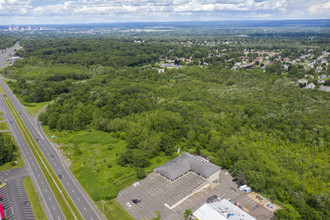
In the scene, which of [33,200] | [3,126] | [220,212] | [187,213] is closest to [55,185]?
[33,200]

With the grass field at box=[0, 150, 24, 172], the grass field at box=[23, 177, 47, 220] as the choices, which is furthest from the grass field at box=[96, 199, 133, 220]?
the grass field at box=[0, 150, 24, 172]

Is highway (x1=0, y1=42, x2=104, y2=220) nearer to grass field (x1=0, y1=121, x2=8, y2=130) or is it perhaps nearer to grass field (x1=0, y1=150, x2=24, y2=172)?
grass field (x1=0, y1=150, x2=24, y2=172)

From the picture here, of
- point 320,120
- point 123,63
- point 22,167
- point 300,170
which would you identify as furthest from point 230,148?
point 123,63

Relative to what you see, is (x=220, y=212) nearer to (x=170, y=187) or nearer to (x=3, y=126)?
(x=170, y=187)

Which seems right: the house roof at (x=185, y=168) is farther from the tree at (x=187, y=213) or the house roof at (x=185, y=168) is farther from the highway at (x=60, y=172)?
the highway at (x=60, y=172)

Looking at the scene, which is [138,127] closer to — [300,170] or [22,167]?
[22,167]

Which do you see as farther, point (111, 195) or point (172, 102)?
point (172, 102)
